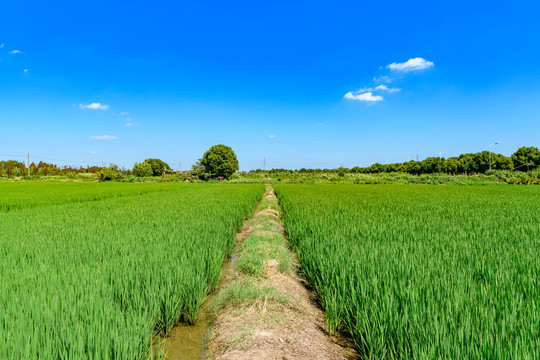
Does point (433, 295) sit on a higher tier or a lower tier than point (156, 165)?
lower

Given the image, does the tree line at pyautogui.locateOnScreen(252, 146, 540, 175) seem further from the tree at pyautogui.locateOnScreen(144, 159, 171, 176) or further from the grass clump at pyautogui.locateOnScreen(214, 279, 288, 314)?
the grass clump at pyautogui.locateOnScreen(214, 279, 288, 314)

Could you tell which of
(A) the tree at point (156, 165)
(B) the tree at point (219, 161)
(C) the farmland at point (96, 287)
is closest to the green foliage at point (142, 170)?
(A) the tree at point (156, 165)

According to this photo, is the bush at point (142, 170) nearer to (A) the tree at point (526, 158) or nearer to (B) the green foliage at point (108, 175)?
(B) the green foliage at point (108, 175)

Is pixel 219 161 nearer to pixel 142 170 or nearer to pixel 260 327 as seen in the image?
pixel 142 170

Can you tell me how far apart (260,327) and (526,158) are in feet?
242

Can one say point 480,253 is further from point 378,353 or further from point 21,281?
point 21,281

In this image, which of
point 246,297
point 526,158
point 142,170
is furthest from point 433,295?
point 526,158

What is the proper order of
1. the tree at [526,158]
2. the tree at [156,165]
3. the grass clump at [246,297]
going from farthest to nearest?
the tree at [156,165], the tree at [526,158], the grass clump at [246,297]

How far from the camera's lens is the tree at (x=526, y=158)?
1985 inches

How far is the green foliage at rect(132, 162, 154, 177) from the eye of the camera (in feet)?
182

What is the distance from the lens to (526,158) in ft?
169

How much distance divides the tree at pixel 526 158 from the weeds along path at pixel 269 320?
70.8 metres

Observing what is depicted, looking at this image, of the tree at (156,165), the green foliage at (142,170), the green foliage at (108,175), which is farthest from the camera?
the tree at (156,165)

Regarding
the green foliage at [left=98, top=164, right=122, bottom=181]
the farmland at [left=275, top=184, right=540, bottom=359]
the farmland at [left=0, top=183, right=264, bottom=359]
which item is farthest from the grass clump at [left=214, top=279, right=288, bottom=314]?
the green foliage at [left=98, top=164, right=122, bottom=181]
